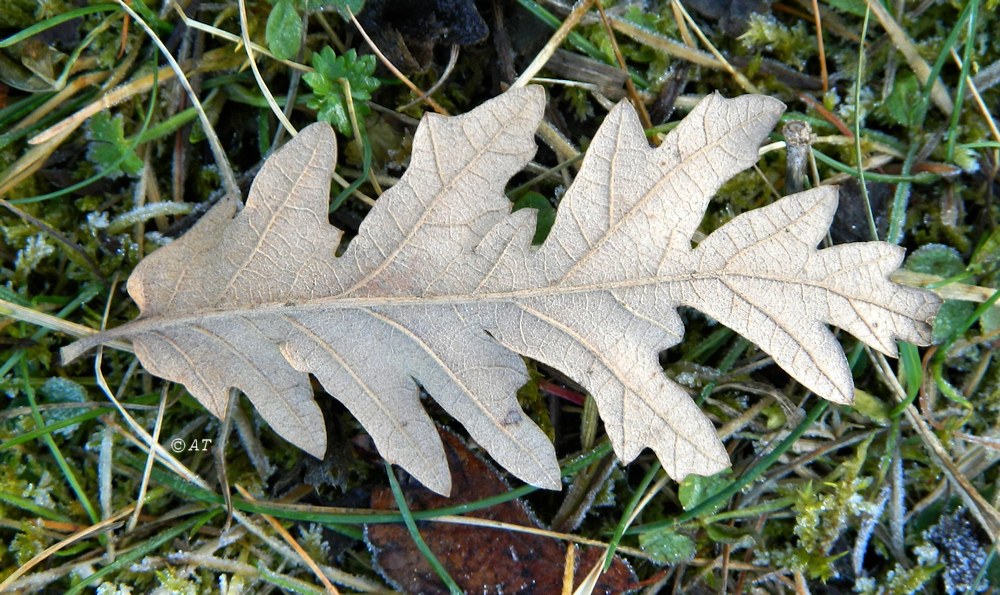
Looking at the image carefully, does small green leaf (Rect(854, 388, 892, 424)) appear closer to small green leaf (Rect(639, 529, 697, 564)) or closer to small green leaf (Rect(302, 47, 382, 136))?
small green leaf (Rect(639, 529, 697, 564))

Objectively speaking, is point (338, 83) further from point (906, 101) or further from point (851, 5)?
point (906, 101)

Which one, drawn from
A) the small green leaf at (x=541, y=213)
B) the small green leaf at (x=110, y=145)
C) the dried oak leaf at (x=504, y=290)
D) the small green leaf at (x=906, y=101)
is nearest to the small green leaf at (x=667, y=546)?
the dried oak leaf at (x=504, y=290)

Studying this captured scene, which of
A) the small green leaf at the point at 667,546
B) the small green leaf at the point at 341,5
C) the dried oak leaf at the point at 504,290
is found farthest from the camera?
the small green leaf at the point at 667,546

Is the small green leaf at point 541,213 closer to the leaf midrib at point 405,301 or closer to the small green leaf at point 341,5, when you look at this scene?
the leaf midrib at point 405,301

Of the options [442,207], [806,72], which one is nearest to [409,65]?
[442,207]

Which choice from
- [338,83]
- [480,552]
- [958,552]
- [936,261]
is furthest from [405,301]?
[958,552]

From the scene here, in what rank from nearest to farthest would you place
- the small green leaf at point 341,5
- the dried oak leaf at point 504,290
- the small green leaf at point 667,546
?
the dried oak leaf at point 504,290, the small green leaf at point 341,5, the small green leaf at point 667,546
